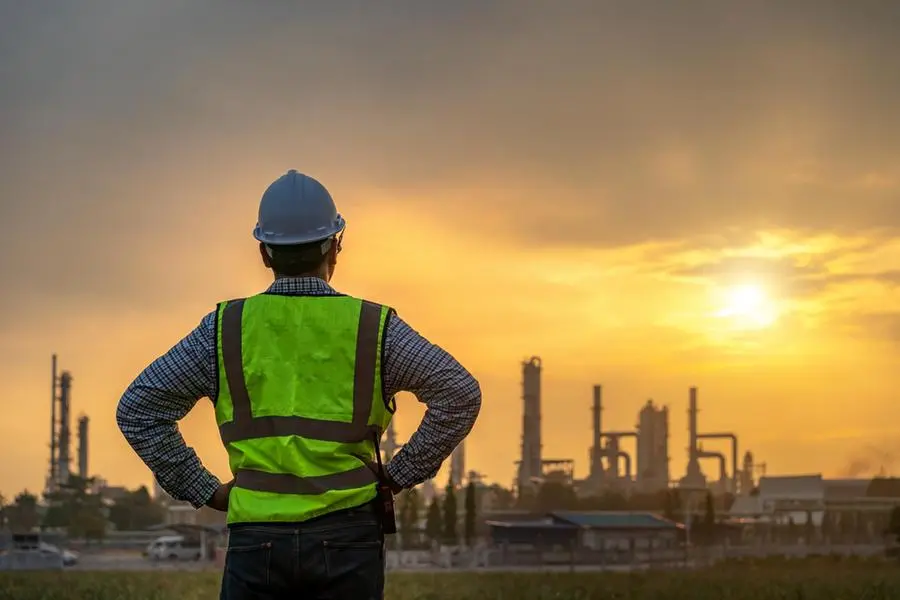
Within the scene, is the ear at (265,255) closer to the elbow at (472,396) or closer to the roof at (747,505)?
the elbow at (472,396)

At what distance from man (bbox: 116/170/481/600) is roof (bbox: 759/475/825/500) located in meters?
138

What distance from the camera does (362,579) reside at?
3.95 metres

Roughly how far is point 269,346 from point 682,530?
99031mm

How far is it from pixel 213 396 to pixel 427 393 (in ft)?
1.81

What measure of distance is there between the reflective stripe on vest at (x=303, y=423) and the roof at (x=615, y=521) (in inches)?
3591

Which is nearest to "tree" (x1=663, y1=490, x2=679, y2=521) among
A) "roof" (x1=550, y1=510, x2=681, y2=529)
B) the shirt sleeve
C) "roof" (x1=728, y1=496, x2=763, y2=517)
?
"roof" (x1=550, y1=510, x2=681, y2=529)

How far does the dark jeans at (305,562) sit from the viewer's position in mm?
3947

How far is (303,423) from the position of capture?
13.1ft

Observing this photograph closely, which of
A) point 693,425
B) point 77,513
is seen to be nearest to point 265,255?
point 77,513

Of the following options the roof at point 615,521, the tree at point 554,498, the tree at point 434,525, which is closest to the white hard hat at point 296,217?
the roof at point 615,521

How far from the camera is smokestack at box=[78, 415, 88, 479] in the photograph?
144500mm

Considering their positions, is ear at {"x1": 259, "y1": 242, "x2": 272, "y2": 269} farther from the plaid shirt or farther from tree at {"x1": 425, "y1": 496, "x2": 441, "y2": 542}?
tree at {"x1": 425, "y1": 496, "x2": 441, "y2": 542}

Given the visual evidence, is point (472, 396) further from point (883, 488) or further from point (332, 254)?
point (883, 488)

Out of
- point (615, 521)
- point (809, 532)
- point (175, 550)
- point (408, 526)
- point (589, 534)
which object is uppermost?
point (615, 521)
